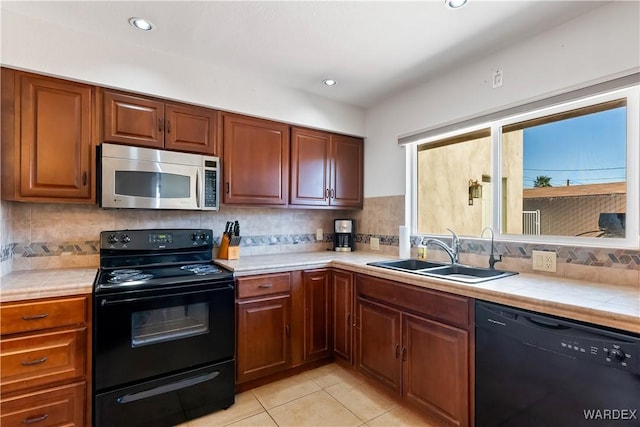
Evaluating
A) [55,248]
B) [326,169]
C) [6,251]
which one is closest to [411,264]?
[326,169]

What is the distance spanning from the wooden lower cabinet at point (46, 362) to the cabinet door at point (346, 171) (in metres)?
2.07

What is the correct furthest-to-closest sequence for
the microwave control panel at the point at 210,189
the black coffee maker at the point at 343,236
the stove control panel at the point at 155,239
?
the black coffee maker at the point at 343,236
the microwave control panel at the point at 210,189
the stove control panel at the point at 155,239

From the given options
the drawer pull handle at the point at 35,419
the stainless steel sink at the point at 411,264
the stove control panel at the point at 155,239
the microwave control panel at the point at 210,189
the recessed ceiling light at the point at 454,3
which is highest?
the recessed ceiling light at the point at 454,3

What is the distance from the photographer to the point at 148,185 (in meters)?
2.10

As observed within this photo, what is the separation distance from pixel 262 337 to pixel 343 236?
4.31ft

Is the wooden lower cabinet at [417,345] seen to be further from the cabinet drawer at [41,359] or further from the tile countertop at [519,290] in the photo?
the cabinet drawer at [41,359]

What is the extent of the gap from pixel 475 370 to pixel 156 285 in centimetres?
178

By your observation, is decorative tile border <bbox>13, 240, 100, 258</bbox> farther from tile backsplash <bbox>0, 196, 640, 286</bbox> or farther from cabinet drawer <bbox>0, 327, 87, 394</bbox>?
cabinet drawer <bbox>0, 327, 87, 394</bbox>

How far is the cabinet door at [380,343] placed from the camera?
2.01 metres

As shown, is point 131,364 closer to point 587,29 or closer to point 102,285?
point 102,285

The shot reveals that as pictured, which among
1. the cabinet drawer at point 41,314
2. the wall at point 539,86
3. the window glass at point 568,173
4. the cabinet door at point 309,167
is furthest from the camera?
the cabinet door at point 309,167

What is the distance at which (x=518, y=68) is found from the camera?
1.96 m

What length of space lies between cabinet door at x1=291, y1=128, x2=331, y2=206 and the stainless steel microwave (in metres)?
0.70

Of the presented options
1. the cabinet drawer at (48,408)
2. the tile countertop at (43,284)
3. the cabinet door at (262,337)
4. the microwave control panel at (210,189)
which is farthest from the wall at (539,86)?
the cabinet drawer at (48,408)
